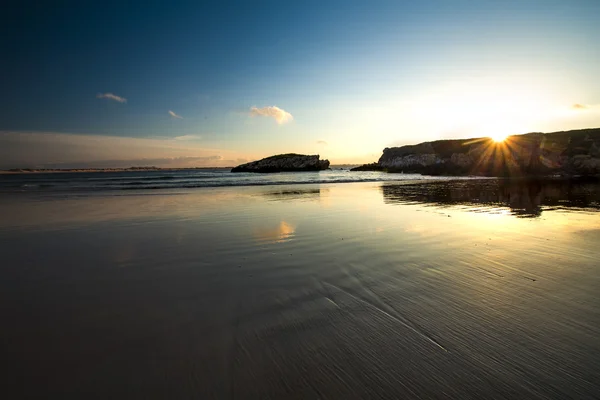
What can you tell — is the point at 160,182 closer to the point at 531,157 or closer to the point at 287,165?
the point at 531,157

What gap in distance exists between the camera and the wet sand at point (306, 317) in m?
2.53

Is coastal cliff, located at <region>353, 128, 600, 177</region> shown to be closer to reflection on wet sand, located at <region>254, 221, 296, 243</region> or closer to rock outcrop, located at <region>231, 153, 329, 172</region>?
reflection on wet sand, located at <region>254, 221, 296, 243</region>

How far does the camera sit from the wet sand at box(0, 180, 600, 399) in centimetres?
253

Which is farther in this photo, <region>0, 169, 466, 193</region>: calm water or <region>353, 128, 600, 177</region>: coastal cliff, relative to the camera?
<region>353, 128, 600, 177</region>: coastal cliff

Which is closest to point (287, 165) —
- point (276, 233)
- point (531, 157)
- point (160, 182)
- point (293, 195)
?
point (160, 182)

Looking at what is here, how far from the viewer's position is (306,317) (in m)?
3.63

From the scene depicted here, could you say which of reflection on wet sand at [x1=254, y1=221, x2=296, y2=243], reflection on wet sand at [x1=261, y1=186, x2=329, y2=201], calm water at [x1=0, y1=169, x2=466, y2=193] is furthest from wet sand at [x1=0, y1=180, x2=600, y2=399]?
calm water at [x1=0, y1=169, x2=466, y2=193]

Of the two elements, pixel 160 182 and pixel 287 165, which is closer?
pixel 160 182

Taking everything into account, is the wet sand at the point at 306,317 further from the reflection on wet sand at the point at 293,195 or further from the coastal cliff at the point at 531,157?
the coastal cliff at the point at 531,157

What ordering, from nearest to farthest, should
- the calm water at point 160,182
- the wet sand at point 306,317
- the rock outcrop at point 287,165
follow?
the wet sand at point 306,317, the calm water at point 160,182, the rock outcrop at point 287,165

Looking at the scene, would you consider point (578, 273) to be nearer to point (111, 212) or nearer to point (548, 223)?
point (548, 223)

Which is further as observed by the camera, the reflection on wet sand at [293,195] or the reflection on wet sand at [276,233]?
the reflection on wet sand at [293,195]

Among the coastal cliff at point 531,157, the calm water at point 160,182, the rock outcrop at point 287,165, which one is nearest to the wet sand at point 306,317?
the calm water at point 160,182

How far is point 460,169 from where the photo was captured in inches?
2243
